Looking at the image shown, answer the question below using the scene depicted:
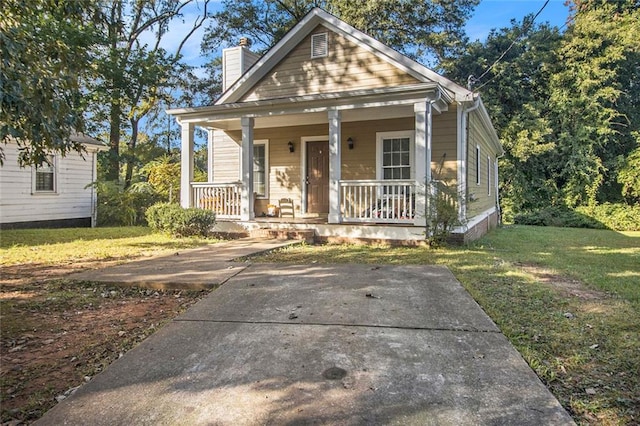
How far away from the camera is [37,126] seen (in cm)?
363

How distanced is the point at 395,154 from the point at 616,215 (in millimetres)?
13377

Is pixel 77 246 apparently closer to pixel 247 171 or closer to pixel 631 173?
pixel 247 171

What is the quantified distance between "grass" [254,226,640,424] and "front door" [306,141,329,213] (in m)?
3.17

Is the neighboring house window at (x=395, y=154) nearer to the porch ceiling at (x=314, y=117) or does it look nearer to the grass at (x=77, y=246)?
the porch ceiling at (x=314, y=117)

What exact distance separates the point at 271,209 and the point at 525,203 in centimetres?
1426

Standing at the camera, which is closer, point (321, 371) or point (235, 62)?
point (321, 371)

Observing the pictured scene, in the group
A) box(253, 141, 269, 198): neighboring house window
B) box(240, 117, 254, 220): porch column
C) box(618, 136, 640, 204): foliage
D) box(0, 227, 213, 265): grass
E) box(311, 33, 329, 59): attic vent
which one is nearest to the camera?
box(0, 227, 213, 265): grass

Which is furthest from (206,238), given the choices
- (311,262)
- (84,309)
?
(84,309)

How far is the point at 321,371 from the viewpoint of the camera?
8.73 ft

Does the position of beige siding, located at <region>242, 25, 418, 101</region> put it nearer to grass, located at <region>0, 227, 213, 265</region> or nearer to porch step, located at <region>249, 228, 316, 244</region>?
porch step, located at <region>249, 228, 316, 244</region>

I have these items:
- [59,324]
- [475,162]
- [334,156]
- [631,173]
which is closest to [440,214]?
[334,156]

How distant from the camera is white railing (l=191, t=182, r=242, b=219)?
10.2 metres

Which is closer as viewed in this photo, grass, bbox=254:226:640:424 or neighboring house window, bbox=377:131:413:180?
grass, bbox=254:226:640:424

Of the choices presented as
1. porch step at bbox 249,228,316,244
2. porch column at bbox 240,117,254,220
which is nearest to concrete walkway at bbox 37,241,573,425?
porch step at bbox 249,228,316,244
